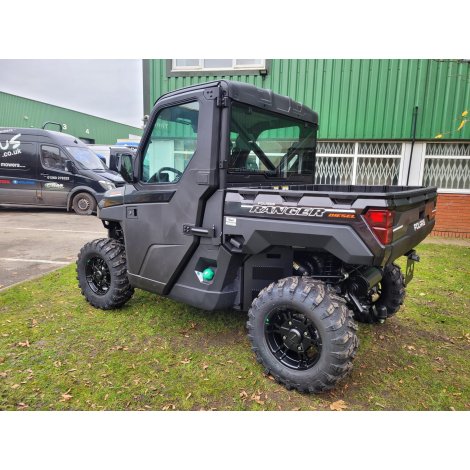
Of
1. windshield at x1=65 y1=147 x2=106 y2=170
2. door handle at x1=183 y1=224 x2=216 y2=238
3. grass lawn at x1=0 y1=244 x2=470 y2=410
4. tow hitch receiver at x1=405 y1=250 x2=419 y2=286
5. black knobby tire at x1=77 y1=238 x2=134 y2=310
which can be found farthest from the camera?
windshield at x1=65 y1=147 x2=106 y2=170

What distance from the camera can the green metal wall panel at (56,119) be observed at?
2609cm

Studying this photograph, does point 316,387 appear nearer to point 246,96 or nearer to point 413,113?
point 246,96

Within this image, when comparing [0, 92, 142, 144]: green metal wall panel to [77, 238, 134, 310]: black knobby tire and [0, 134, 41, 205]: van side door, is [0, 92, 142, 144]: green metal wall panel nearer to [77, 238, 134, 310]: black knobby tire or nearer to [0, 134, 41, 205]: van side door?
[0, 134, 41, 205]: van side door

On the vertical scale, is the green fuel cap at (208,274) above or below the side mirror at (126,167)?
below

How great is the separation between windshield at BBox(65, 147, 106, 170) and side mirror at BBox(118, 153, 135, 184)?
8967mm

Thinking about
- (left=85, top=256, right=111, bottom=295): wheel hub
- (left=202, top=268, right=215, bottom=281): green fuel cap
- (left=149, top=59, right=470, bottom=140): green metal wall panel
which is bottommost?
(left=85, top=256, right=111, bottom=295): wheel hub

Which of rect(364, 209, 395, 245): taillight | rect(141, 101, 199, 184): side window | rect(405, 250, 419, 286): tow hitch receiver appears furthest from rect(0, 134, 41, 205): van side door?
rect(364, 209, 395, 245): taillight

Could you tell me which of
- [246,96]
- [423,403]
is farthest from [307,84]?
[423,403]

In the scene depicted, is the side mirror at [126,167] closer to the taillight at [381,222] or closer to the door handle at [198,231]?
the door handle at [198,231]

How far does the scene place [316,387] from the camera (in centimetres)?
268

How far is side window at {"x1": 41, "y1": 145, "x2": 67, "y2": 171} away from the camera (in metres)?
11.6

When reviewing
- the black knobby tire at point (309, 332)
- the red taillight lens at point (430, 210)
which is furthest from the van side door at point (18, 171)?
the red taillight lens at point (430, 210)

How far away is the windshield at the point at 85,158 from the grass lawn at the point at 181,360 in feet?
26.2

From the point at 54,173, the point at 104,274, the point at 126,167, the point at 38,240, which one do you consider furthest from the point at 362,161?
the point at 54,173
